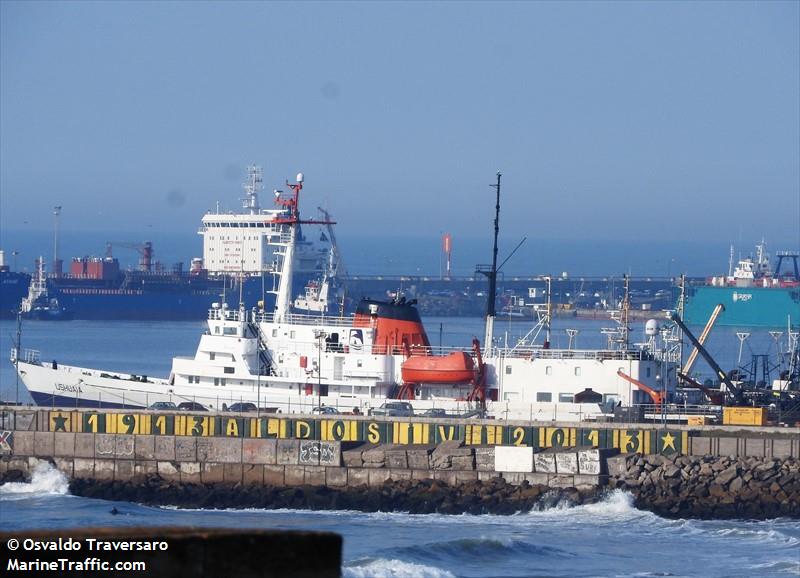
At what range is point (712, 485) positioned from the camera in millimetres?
29109

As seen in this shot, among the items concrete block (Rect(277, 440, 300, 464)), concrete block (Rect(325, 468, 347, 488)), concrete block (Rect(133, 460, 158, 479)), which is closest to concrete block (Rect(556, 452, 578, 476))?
concrete block (Rect(325, 468, 347, 488))

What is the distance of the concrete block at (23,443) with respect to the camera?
105 ft

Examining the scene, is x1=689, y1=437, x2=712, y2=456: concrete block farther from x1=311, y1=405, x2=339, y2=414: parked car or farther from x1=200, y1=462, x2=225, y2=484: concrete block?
x1=200, y1=462, x2=225, y2=484: concrete block

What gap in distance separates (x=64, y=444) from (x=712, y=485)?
48.6 ft

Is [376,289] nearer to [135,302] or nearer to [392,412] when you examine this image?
[135,302]

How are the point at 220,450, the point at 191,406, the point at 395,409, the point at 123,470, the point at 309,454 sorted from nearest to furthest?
the point at 309,454 < the point at 220,450 < the point at 123,470 < the point at 395,409 < the point at 191,406

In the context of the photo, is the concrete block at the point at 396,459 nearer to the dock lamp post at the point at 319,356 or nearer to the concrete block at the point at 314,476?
the concrete block at the point at 314,476

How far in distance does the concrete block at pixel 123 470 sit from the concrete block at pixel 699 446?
41.7ft

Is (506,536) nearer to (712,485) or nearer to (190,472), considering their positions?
(712,485)

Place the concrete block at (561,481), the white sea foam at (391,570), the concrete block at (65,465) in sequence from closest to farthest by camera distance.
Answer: the white sea foam at (391,570), the concrete block at (561,481), the concrete block at (65,465)

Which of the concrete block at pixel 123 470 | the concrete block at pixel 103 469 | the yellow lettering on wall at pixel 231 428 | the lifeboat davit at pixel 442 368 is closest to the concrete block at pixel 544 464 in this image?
the lifeboat davit at pixel 442 368

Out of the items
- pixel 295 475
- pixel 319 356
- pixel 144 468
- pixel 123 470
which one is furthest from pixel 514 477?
pixel 123 470

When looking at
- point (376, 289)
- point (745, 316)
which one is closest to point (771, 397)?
point (745, 316)

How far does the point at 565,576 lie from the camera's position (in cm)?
2280
